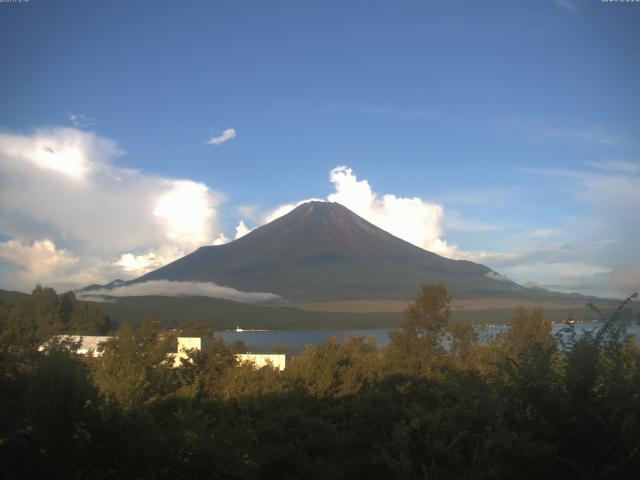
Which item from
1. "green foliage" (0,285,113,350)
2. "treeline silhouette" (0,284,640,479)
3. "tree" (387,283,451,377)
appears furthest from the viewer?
"green foliage" (0,285,113,350)

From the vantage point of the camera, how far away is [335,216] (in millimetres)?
197000

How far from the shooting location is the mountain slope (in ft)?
520

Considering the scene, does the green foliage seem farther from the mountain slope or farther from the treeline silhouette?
the mountain slope

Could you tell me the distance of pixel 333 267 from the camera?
551ft

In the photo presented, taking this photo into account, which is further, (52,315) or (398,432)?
(52,315)

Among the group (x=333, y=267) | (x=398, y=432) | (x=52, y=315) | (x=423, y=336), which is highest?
(x=333, y=267)

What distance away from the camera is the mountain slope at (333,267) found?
6240 inches

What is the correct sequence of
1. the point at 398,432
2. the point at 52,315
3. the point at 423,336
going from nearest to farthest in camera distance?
the point at 398,432 < the point at 423,336 < the point at 52,315

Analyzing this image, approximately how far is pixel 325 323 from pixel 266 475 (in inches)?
4925

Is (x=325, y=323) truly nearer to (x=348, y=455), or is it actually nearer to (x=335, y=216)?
(x=335, y=216)

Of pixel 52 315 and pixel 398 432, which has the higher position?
pixel 52 315

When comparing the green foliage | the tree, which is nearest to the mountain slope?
the green foliage

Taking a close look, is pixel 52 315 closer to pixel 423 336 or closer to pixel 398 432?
pixel 423 336

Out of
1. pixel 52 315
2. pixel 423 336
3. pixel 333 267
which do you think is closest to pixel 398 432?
pixel 423 336
